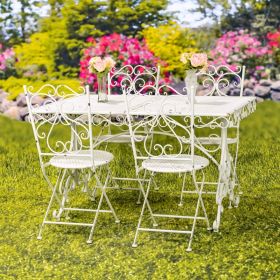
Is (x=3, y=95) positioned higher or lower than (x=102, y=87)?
lower

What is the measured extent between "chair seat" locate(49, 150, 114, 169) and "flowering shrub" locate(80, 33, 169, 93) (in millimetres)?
5903

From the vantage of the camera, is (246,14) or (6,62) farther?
(6,62)

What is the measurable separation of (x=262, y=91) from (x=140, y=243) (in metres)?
6.57

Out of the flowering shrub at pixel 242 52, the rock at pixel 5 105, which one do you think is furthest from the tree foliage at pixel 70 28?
the flowering shrub at pixel 242 52

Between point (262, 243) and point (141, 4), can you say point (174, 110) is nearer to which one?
point (262, 243)

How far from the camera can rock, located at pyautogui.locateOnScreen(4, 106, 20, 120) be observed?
11.0m

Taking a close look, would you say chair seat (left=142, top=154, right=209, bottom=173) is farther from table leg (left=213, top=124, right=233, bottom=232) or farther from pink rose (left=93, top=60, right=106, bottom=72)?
pink rose (left=93, top=60, right=106, bottom=72)

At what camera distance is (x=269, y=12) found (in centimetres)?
1089

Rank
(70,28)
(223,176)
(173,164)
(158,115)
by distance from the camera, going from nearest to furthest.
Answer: (158,115), (173,164), (223,176), (70,28)

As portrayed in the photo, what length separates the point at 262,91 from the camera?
10742mm

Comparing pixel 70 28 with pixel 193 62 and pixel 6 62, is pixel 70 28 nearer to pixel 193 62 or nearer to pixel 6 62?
pixel 6 62

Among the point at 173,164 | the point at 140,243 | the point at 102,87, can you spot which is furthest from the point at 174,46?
the point at 140,243

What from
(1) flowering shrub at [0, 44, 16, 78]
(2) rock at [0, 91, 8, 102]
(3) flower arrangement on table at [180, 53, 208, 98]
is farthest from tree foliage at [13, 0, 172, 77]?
(3) flower arrangement on table at [180, 53, 208, 98]

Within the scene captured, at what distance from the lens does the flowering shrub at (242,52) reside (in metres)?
10.7
